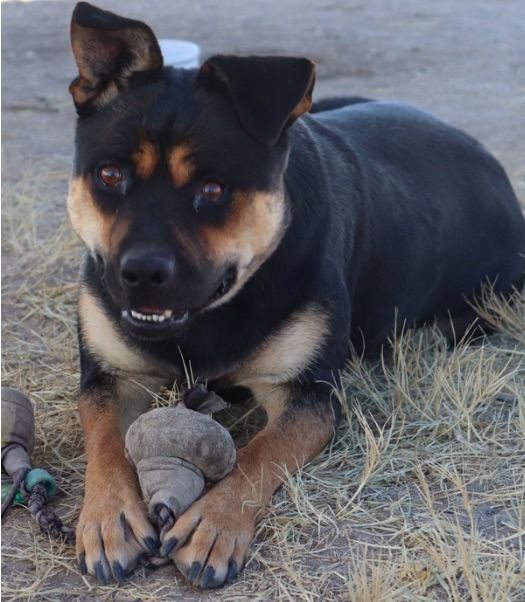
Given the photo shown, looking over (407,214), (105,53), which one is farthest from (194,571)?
(407,214)

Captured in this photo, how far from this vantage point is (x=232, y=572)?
10.2 feet

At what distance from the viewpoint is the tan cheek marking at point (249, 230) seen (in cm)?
345

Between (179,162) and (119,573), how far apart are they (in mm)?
1382

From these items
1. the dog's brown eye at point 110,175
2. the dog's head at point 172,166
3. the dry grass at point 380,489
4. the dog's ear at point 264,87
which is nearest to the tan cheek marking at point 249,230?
the dog's head at point 172,166

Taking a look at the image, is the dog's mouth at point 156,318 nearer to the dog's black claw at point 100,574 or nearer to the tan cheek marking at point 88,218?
the tan cheek marking at point 88,218

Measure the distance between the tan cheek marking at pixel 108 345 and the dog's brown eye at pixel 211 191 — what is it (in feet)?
2.53

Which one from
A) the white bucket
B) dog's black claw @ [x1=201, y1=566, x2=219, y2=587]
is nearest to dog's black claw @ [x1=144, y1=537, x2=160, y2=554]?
dog's black claw @ [x1=201, y1=566, x2=219, y2=587]

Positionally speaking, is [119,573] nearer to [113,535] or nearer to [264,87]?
[113,535]

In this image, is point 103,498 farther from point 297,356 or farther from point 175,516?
point 297,356

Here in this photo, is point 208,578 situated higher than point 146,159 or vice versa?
point 146,159

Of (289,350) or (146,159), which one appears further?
(289,350)

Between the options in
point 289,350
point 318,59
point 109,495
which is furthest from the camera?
point 318,59

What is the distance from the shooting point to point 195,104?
3.53m

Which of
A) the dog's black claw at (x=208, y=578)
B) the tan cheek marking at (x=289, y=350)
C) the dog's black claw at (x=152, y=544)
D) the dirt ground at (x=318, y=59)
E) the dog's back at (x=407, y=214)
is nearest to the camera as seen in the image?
the dog's black claw at (x=208, y=578)
